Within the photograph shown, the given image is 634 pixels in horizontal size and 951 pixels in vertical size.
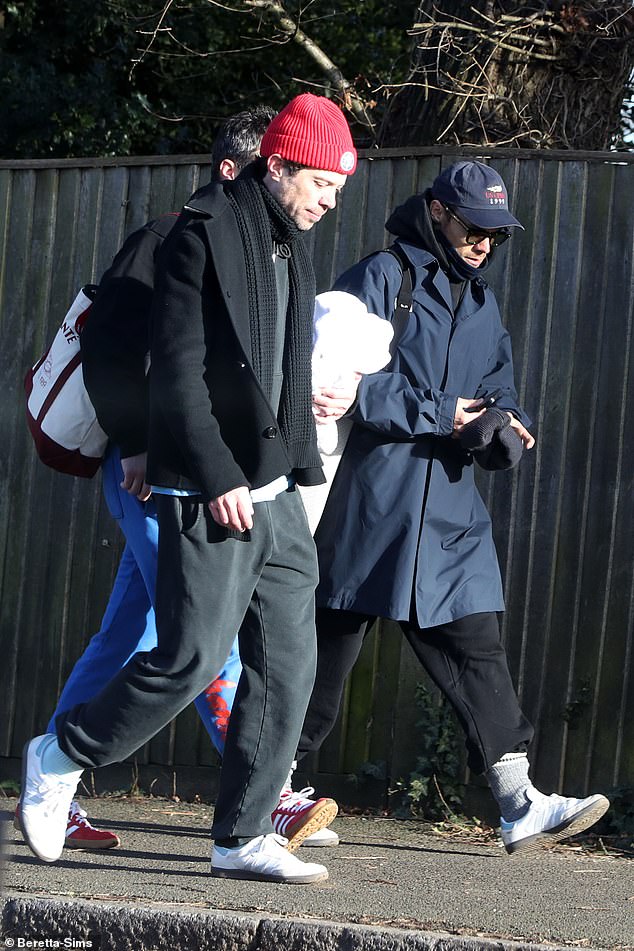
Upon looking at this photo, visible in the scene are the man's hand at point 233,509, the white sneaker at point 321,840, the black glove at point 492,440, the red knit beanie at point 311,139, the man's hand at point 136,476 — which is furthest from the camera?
the white sneaker at point 321,840

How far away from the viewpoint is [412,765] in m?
5.09

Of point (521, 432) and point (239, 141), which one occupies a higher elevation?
point (239, 141)

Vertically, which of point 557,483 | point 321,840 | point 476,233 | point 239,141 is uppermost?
point 239,141

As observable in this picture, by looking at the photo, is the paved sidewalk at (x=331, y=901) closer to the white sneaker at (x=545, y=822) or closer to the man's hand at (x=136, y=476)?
the white sneaker at (x=545, y=822)

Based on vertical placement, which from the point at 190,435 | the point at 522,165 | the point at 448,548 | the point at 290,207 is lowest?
the point at 448,548

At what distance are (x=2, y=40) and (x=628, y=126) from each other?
280 inches

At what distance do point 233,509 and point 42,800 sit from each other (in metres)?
0.97

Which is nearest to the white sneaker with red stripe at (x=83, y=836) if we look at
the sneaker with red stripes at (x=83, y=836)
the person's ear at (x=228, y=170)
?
the sneaker with red stripes at (x=83, y=836)

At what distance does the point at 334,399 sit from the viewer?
3916 millimetres

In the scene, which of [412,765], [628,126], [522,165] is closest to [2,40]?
[628,126]

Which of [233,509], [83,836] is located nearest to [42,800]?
[83,836]

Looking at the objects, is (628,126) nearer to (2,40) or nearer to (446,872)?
(446,872)

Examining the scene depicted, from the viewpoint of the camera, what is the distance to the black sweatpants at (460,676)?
4102mm

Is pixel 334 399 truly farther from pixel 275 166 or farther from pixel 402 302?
pixel 275 166
